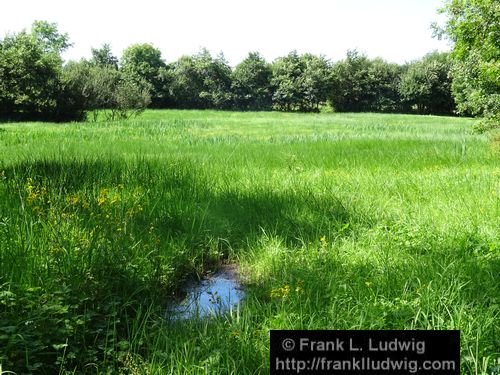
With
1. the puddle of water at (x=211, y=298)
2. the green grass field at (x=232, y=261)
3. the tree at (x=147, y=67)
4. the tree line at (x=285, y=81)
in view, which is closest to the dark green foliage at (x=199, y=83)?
the tree line at (x=285, y=81)

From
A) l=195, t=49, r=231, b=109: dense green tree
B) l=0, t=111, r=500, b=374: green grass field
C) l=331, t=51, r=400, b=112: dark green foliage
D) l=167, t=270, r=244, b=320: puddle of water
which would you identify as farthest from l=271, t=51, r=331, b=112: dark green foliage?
l=167, t=270, r=244, b=320: puddle of water

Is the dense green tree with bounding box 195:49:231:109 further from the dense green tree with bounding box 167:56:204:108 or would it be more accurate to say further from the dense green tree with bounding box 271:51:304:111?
the dense green tree with bounding box 271:51:304:111

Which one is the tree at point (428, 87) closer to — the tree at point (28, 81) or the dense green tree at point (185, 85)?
the dense green tree at point (185, 85)

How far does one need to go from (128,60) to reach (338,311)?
202ft

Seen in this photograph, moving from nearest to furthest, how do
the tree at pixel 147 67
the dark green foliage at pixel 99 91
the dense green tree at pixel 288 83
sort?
the dark green foliage at pixel 99 91, the tree at pixel 147 67, the dense green tree at pixel 288 83

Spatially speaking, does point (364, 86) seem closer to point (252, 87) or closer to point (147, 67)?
point (252, 87)

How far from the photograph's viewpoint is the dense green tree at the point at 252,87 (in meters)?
59.2

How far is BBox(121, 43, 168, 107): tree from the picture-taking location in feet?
175

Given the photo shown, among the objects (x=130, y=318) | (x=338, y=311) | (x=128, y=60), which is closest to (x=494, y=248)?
(x=338, y=311)

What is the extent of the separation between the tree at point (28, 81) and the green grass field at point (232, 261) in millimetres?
24674

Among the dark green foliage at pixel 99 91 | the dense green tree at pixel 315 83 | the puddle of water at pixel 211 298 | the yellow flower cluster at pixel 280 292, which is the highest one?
the dense green tree at pixel 315 83

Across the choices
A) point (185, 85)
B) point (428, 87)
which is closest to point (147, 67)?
point (185, 85)

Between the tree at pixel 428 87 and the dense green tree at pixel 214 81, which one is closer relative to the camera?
the tree at pixel 428 87

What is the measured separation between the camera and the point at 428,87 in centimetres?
5259
